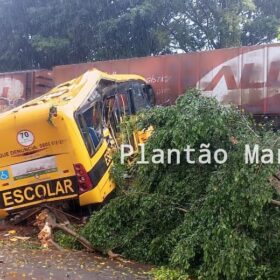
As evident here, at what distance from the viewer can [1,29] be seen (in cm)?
2386

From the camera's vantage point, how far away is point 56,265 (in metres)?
4.81

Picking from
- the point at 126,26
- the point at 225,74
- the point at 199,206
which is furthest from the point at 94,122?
the point at 126,26

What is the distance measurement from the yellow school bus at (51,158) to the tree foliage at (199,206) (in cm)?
43

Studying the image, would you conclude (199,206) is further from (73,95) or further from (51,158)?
(73,95)

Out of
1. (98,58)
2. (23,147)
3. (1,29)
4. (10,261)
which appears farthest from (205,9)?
(10,261)

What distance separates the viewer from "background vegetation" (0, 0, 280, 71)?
21.3m

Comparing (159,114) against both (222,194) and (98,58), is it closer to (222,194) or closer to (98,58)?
(222,194)

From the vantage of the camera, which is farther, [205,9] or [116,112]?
[205,9]

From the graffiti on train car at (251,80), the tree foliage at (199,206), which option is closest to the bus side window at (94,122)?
the tree foliage at (199,206)

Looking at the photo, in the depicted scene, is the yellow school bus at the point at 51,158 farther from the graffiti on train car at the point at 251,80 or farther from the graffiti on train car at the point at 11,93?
the graffiti on train car at the point at 11,93

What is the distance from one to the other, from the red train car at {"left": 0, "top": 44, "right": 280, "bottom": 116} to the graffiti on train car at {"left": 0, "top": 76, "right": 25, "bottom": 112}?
3605mm

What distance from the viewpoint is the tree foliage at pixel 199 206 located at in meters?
4.67

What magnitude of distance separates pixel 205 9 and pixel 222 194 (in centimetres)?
1891

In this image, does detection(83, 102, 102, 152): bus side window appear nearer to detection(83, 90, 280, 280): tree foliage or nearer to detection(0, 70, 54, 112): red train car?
detection(83, 90, 280, 280): tree foliage
